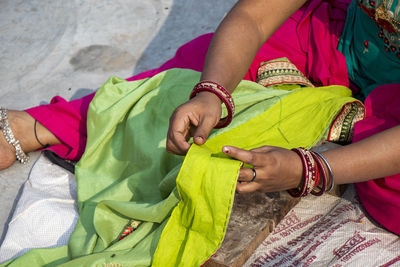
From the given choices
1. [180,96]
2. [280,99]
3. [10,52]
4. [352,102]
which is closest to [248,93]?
[280,99]

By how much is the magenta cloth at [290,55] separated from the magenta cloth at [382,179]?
220mm

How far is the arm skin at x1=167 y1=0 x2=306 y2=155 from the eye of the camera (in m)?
1.24

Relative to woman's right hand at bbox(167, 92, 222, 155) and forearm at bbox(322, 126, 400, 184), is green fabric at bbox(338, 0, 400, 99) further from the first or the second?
woman's right hand at bbox(167, 92, 222, 155)

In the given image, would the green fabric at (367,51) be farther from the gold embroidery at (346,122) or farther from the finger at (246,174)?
the finger at (246,174)

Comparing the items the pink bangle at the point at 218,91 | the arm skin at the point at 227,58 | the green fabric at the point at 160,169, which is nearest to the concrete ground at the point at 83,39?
the green fabric at the point at 160,169

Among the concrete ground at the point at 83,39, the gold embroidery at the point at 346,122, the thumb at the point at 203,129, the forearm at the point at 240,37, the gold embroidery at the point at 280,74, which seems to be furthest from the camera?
the concrete ground at the point at 83,39

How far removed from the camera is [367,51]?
170 cm

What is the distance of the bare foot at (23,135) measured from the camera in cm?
186

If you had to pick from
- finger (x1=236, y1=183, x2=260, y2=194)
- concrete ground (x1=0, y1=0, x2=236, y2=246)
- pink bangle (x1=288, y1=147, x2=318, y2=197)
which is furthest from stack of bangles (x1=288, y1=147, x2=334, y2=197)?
concrete ground (x1=0, y1=0, x2=236, y2=246)

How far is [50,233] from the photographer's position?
62.7 inches

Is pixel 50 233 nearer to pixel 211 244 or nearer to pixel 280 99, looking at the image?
pixel 211 244

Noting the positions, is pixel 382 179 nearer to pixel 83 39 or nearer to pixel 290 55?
pixel 290 55

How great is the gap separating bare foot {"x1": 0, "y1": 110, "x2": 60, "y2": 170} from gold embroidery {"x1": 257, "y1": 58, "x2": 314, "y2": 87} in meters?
0.91

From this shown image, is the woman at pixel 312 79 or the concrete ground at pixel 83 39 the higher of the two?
the woman at pixel 312 79
